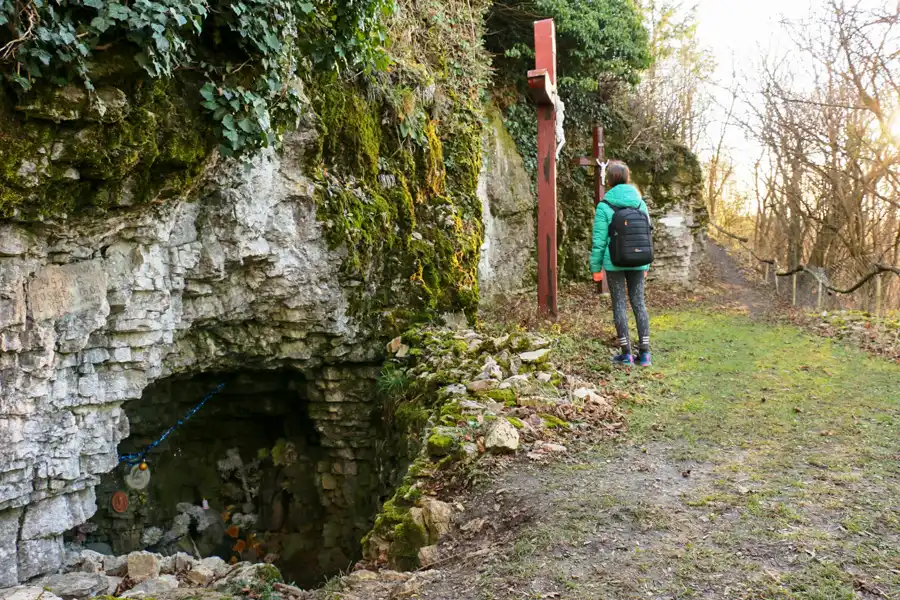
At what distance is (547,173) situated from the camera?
8.12 metres

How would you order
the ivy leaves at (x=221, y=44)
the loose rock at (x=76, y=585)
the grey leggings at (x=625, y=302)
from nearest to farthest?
the ivy leaves at (x=221, y=44), the loose rock at (x=76, y=585), the grey leggings at (x=625, y=302)

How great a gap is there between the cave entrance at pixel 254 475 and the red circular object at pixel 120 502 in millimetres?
11

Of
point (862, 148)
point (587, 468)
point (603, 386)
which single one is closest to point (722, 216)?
point (862, 148)

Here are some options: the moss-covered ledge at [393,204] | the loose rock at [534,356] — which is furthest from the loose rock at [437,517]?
the moss-covered ledge at [393,204]

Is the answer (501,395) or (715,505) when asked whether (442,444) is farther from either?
(715,505)

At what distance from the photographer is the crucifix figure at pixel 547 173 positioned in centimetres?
804

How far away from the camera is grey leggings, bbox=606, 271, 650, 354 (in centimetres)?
613

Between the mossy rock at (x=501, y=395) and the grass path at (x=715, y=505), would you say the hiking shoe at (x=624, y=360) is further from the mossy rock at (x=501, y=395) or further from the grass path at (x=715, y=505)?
the mossy rock at (x=501, y=395)

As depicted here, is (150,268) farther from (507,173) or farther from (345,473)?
(507,173)

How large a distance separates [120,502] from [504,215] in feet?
23.8

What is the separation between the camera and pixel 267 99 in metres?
4.49

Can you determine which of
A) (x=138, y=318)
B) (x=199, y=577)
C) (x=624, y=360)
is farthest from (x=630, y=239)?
(x=199, y=577)

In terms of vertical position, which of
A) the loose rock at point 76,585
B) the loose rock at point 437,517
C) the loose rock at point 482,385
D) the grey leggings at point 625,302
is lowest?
the loose rock at point 76,585

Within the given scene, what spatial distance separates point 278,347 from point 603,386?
3258 mm
